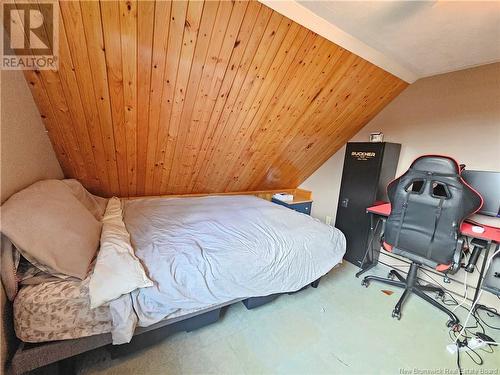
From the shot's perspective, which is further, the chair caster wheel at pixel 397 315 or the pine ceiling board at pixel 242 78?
the chair caster wheel at pixel 397 315

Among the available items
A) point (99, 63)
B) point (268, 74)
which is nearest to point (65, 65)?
point (99, 63)

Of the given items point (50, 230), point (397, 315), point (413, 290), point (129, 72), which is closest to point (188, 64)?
point (129, 72)

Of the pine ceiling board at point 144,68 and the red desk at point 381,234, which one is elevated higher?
the pine ceiling board at point 144,68

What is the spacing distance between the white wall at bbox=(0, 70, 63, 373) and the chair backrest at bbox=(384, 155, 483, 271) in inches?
102

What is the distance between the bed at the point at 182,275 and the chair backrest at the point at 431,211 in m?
0.53

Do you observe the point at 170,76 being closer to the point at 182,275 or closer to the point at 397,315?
the point at 182,275

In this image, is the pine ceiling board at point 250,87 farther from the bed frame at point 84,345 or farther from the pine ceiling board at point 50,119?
the bed frame at point 84,345

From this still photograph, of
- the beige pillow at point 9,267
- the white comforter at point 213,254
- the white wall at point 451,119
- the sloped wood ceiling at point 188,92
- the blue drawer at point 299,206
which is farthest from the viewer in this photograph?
Answer: the blue drawer at point 299,206

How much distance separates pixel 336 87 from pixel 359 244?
184 centimetres

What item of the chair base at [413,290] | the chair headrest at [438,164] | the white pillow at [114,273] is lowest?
the chair base at [413,290]

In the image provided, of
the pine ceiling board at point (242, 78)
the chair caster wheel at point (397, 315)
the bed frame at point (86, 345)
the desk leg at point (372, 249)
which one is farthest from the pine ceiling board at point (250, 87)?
the chair caster wheel at point (397, 315)

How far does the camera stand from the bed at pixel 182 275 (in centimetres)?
101

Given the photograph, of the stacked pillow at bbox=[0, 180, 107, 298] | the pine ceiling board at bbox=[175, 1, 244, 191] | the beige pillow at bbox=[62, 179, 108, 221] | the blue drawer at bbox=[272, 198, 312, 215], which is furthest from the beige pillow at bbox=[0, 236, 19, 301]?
the blue drawer at bbox=[272, 198, 312, 215]

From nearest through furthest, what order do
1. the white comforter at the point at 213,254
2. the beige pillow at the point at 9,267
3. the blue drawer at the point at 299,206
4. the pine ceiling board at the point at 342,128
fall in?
the beige pillow at the point at 9,267
the white comforter at the point at 213,254
the pine ceiling board at the point at 342,128
the blue drawer at the point at 299,206
